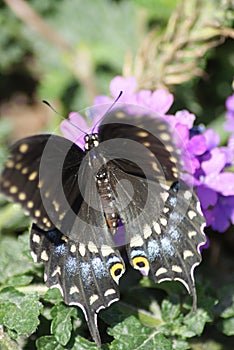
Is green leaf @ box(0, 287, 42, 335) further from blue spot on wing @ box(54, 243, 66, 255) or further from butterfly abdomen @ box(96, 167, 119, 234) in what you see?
butterfly abdomen @ box(96, 167, 119, 234)

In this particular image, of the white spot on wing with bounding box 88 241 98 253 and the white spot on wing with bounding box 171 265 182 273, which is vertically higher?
the white spot on wing with bounding box 88 241 98 253

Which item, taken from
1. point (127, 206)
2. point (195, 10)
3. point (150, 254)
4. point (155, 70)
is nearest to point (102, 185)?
point (127, 206)

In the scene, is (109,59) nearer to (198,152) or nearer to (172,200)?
(198,152)

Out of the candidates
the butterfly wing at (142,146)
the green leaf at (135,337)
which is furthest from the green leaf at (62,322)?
the butterfly wing at (142,146)

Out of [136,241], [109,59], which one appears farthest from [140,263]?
[109,59]

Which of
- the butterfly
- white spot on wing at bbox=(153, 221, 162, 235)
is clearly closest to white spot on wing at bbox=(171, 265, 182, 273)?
the butterfly

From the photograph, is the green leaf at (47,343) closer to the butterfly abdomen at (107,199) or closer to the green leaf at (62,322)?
the green leaf at (62,322)
